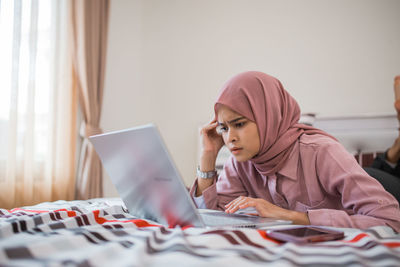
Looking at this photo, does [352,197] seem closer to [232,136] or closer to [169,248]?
[232,136]

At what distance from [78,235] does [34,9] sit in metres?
2.12

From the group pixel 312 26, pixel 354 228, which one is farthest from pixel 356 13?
pixel 354 228

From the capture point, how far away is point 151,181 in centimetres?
84

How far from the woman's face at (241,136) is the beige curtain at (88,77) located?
1796 millimetres

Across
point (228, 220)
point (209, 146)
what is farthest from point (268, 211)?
point (209, 146)

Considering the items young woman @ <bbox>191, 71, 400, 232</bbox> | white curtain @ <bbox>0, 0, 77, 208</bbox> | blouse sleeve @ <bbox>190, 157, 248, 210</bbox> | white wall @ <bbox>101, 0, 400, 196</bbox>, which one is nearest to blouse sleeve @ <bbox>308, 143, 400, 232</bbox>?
young woman @ <bbox>191, 71, 400, 232</bbox>

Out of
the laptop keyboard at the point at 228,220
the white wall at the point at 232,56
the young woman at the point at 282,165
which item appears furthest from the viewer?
the white wall at the point at 232,56

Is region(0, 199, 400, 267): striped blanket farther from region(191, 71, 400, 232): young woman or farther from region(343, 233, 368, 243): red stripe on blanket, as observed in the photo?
region(191, 71, 400, 232): young woman

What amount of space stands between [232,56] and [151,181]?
2.35 metres

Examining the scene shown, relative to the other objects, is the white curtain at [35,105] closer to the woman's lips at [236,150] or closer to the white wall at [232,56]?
the white wall at [232,56]

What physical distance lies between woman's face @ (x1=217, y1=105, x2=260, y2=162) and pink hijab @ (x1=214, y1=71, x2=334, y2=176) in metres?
0.02

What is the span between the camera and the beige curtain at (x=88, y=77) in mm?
2621

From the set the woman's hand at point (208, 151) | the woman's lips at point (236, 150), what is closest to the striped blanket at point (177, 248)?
the woman's lips at point (236, 150)

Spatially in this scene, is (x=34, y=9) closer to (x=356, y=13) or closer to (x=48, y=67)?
(x=48, y=67)
